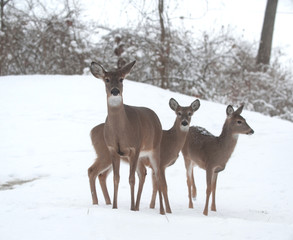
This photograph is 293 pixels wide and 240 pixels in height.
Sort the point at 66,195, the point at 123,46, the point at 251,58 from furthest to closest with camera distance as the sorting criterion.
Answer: the point at 251,58 < the point at 123,46 < the point at 66,195

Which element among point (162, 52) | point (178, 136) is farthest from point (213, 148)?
point (162, 52)

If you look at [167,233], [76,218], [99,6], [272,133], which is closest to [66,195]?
[76,218]

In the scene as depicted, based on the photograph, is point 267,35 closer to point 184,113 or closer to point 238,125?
point 238,125

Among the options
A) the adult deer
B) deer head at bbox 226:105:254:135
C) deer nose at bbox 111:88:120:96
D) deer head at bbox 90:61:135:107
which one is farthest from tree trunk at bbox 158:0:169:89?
deer nose at bbox 111:88:120:96

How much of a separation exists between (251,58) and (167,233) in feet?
47.6

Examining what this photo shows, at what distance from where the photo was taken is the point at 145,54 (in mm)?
16328

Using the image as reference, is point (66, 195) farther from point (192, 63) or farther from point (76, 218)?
point (192, 63)

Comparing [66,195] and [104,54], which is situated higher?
[104,54]

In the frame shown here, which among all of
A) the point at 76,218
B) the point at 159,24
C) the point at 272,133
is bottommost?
the point at 272,133

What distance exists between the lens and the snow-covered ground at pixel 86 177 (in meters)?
4.65

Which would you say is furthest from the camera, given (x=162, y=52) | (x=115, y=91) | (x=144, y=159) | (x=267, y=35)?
(x=267, y=35)

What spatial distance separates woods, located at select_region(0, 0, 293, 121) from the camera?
1625 cm

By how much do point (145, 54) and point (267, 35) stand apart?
501 cm

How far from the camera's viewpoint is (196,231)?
4660 mm
